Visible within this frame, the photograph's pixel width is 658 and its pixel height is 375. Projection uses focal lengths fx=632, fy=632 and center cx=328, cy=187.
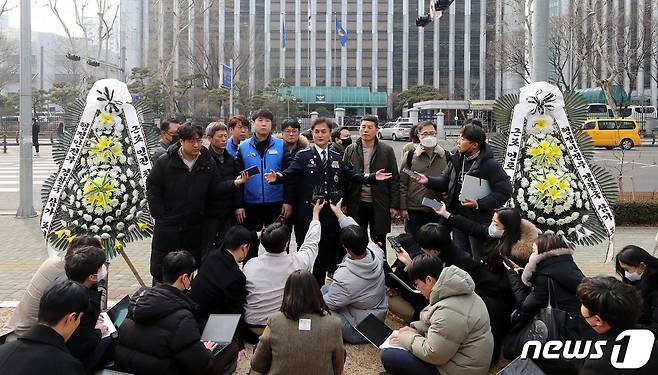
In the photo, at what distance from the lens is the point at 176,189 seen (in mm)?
5875

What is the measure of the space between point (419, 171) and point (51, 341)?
462cm

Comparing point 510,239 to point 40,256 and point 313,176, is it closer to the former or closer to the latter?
point 313,176

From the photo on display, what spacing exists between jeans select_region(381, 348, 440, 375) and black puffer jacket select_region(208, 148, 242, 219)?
8.09ft

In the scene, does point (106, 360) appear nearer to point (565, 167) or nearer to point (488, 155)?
point (488, 155)

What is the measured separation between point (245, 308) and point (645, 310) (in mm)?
2888

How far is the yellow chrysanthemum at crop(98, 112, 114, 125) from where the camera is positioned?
671 cm

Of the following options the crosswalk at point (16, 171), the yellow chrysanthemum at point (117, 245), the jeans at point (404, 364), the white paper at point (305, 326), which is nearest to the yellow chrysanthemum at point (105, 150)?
the yellow chrysanthemum at point (117, 245)

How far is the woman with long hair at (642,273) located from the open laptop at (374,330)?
174cm

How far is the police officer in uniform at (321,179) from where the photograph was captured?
6219mm

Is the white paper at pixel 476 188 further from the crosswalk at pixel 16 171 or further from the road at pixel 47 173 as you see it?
the crosswalk at pixel 16 171

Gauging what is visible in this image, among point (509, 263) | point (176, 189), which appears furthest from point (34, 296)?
point (509, 263)

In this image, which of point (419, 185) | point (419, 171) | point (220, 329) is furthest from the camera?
point (419, 171)

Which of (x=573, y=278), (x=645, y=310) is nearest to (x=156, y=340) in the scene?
(x=573, y=278)

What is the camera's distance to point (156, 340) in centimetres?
373
